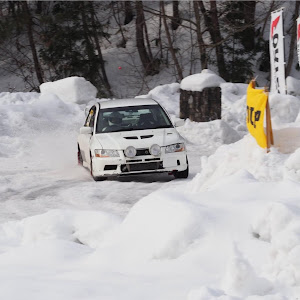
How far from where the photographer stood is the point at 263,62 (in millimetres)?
35844

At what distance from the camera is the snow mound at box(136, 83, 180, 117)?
23.8m

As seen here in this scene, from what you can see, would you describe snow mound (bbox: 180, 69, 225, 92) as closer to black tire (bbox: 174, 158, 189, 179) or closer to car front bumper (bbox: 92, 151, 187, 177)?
black tire (bbox: 174, 158, 189, 179)

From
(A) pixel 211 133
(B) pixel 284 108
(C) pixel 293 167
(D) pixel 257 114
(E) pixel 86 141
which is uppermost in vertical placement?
(D) pixel 257 114

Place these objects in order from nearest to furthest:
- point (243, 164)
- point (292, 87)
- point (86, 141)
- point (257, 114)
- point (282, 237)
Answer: point (282, 237)
point (243, 164)
point (257, 114)
point (86, 141)
point (292, 87)

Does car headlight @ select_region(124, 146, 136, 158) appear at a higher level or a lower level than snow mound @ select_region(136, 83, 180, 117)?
higher

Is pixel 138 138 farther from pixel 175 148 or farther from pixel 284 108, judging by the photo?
pixel 284 108

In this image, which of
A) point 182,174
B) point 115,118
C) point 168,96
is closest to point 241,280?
point 182,174

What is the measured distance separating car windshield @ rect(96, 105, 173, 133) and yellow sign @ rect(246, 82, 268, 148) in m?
2.61

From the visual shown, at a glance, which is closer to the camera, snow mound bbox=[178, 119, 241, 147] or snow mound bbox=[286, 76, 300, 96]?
snow mound bbox=[178, 119, 241, 147]

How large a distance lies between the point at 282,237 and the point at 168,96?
19.9 metres

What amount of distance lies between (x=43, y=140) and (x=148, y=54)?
21.6m

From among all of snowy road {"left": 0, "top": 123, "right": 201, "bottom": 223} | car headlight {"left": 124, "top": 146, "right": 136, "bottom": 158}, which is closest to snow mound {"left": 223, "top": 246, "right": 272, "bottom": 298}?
snowy road {"left": 0, "top": 123, "right": 201, "bottom": 223}

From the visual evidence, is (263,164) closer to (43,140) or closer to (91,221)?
(91,221)

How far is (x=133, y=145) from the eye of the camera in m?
12.6
